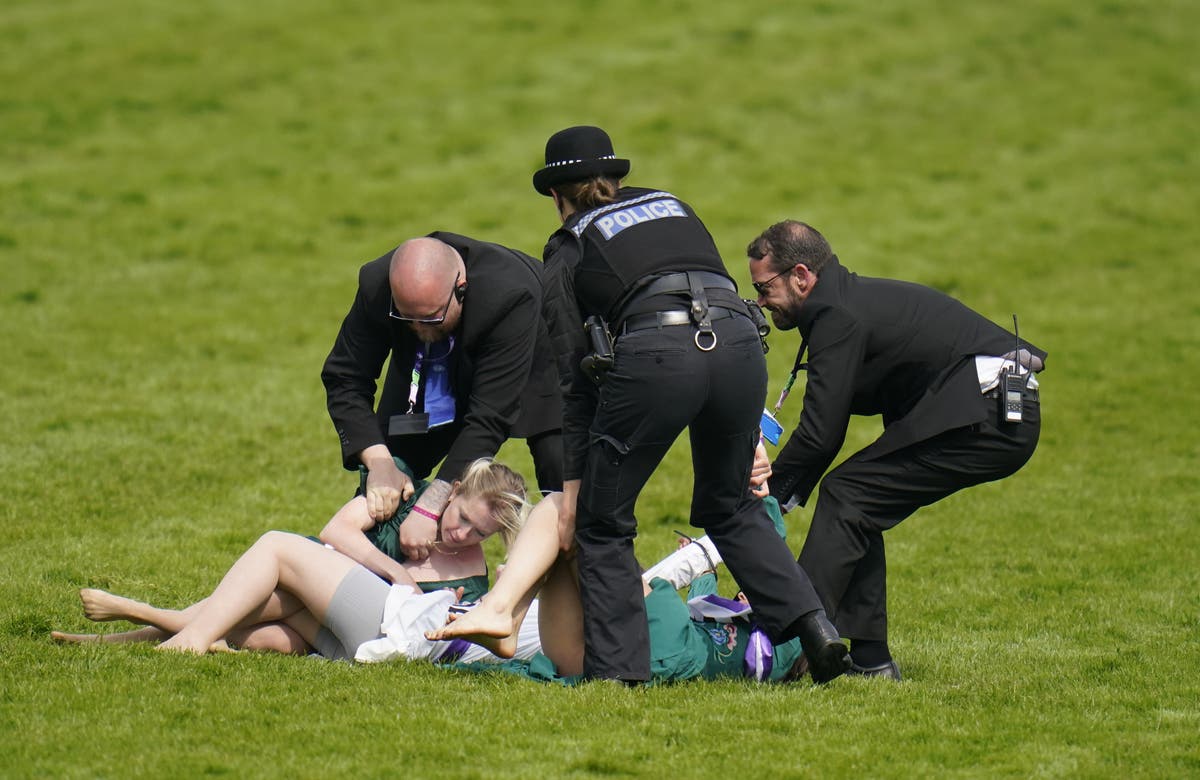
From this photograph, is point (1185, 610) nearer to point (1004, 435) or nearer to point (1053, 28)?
point (1004, 435)

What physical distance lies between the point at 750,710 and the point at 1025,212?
13280mm

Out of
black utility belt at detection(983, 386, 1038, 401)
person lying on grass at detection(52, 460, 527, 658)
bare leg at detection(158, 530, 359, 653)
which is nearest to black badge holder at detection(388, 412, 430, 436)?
person lying on grass at detection(52, 460, 527, 658)

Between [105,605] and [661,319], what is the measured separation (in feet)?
9.06

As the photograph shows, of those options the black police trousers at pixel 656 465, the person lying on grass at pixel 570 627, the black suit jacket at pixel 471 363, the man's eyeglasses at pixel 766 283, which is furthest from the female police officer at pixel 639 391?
the black suit jacket at pixel 471 363

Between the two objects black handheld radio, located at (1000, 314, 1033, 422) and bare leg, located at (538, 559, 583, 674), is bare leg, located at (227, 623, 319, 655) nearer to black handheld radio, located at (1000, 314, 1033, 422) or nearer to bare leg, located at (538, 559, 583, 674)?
bare leg, located at (538, 559, 583, 674)

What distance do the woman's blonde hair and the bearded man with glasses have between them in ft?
1.06

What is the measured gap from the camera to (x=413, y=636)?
632 cm

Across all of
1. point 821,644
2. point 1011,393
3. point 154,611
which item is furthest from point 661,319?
point 154,611

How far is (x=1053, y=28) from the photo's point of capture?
2227 centimetres

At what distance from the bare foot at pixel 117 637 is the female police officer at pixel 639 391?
79.3 inches

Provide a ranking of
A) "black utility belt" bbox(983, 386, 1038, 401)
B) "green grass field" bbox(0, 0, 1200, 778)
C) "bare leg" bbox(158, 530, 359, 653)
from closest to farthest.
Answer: "green grass field" bbox(0, 0, 1200, 778) < "bare leg" bbox(158, 530, 359, 653) < "black utility belt" bbox(983, 386, 1038, 401)

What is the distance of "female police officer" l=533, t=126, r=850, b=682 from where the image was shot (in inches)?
221

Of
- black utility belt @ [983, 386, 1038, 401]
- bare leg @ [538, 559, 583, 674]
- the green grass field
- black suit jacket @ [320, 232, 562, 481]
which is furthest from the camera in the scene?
black suit jacket @ [320, 232, 562, 481]

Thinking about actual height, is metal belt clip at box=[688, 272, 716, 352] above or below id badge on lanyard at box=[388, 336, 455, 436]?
above
